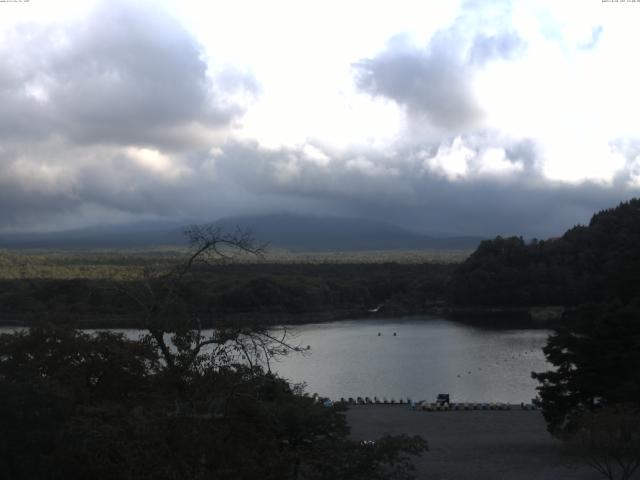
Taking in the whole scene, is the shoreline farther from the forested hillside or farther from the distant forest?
the forested hillside

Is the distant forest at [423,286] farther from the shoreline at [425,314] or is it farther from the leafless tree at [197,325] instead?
the leafless tree at [197,325]

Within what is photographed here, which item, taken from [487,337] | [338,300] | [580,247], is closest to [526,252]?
[580,247]

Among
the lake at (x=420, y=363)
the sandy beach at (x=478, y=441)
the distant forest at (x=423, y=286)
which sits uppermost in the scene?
the distant forest at (x=423, y=286)

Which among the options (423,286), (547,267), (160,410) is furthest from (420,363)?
(423,286)

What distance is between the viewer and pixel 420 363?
36031 mm

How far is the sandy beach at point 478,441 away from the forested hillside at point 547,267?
38.2m

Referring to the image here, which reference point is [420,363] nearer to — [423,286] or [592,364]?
[592,364]

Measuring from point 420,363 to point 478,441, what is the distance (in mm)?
17151

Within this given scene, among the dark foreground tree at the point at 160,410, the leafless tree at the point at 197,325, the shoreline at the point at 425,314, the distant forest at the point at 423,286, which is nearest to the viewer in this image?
the dark foreground tree at the point at 160,410

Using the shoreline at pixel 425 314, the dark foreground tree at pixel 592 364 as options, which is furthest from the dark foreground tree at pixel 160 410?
the shoreline at pixel 425 314

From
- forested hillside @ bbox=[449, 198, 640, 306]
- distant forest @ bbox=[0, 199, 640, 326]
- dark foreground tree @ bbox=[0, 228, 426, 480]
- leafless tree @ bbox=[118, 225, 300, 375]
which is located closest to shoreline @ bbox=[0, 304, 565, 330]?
distant forest @ bbox=[0, 199, 640, 326]

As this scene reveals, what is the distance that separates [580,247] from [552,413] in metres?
52.4

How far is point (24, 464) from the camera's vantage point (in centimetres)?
709

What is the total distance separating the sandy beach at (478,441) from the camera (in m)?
15.2
